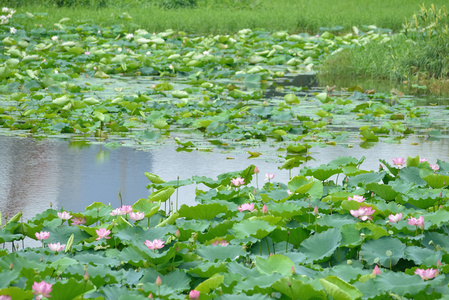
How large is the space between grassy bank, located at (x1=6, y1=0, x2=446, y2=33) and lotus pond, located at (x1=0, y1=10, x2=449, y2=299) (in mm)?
5108

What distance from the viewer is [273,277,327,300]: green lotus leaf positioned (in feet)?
6.84

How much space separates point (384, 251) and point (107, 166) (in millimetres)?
2631

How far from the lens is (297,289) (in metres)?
2.11

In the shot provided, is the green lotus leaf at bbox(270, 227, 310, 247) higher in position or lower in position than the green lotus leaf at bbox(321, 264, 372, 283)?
lower

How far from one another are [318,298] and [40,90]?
6.52 meters

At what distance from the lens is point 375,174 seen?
12.0ft

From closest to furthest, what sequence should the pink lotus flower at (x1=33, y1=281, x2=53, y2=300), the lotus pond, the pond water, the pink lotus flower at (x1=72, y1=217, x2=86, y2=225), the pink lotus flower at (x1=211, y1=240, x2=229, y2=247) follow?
the pink lotus flower at (x1=33, y1=281, x2=53, y2=300)
the lotus pond
the pink lotus flower at (x1=211, y1=240, x2=229, y2=247)
the pink lotus flower at (x1=72, y1=217, x2=86, y2=225)
the pond water

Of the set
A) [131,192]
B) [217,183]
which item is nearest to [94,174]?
[131,192]

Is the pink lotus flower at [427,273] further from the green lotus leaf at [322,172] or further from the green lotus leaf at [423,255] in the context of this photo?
the green lotus leaf at [322,172]

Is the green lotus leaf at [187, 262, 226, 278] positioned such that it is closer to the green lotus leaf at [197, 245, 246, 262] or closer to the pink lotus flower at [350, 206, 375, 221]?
the green lotus leaf at [197, 245, 246, 262]

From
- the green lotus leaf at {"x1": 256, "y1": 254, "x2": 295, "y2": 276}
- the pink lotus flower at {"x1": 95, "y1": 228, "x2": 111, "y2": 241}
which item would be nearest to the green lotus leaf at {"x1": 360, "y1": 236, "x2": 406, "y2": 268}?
the green lotus leaf at {"x1": 256, "y1": 254, "x2": 295, "y2": 276}

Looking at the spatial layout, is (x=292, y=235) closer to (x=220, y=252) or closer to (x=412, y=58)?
(x=220, y=252)

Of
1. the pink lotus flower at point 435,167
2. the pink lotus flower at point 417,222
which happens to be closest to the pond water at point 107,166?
the pink lotus flower at point 435,167

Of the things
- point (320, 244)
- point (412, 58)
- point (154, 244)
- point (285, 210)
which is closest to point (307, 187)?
point (285, 210)
